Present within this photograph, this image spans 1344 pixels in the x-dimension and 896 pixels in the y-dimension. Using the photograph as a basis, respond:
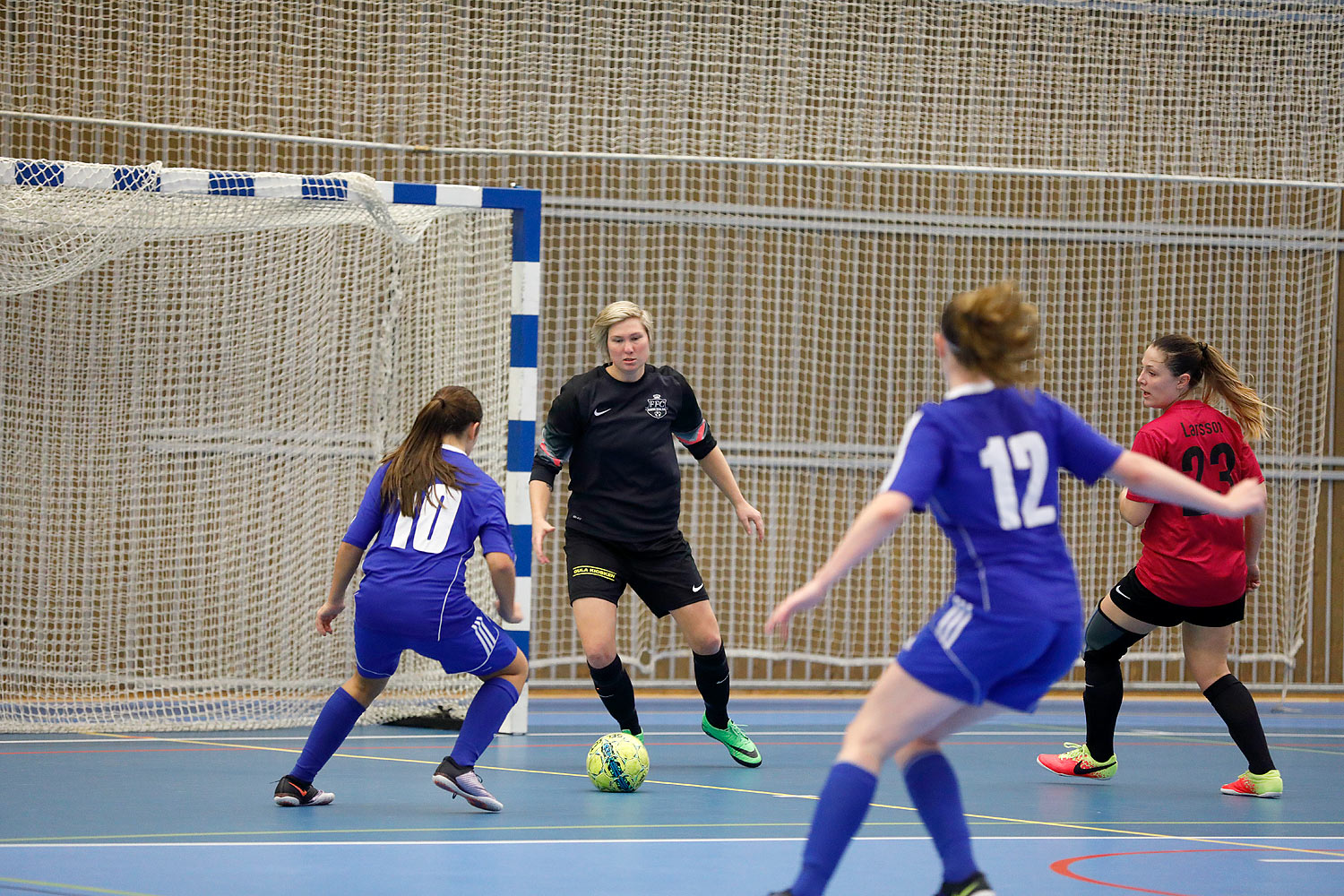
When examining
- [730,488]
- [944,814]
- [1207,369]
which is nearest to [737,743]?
[730,488]

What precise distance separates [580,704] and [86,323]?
142 inches

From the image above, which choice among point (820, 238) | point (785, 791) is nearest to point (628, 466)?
point (785, 791)

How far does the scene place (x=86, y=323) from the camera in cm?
820

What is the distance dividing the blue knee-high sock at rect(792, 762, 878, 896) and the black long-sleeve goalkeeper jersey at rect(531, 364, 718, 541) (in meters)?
2.97

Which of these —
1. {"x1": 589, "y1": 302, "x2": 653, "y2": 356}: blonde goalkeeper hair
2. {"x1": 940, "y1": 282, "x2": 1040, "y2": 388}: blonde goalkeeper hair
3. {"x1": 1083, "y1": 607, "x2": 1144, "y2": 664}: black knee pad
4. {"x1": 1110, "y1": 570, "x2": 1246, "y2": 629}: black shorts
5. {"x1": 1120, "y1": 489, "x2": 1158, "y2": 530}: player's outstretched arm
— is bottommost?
{"x1": 1083, "y1": 607, "x2": 1144, "y2": 664}: black knee pad

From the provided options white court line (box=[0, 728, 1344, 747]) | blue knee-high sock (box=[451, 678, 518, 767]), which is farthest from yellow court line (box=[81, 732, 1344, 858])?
blue knee-high sock (box=[451, 678, 518, 767])

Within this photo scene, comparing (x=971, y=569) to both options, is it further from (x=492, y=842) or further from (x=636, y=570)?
(x=636, y=570)

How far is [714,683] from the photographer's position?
6289 millimetres

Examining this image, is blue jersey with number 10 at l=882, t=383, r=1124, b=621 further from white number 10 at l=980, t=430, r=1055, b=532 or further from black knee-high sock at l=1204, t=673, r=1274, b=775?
black knee-high sock at l=1204, t=673, r=1274, b=775

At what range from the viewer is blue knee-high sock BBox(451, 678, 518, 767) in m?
4.97

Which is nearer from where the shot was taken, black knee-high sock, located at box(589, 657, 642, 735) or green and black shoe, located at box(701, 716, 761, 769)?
black knee-high sock, located at box(589, 657, 642, 735)

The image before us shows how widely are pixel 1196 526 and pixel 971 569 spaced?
2743 mm

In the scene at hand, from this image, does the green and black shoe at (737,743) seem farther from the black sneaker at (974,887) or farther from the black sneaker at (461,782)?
the black sneaker at (974,887)

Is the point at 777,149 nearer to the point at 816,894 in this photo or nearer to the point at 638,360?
the point at 638,360
